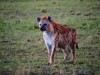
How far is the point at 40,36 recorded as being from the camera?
1518 centimetres

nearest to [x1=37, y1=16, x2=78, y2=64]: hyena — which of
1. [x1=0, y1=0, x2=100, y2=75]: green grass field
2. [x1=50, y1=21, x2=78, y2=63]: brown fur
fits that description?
[x1=50, y1=21, x2=78, y2=63]: brown fur

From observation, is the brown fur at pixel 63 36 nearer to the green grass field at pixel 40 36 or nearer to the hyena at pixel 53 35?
the hyena at pixel 53 35

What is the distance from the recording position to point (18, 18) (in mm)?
19688

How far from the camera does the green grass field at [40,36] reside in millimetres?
10400

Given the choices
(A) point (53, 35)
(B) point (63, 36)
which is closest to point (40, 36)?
(B) point (63, 36)

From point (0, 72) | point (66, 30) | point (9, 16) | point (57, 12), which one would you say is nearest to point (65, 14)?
point (57, 12)

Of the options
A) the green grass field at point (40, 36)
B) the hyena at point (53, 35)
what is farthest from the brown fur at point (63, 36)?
the green grass field at point (40, 36)

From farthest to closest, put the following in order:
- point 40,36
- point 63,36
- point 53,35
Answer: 1. point 40,36
2. point 63,36
3. point 53,35

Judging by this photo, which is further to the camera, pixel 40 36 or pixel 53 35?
pixel 40 36

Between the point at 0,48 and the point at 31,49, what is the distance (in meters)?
0.87

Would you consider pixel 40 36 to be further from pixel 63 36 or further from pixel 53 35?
pixel 53 35

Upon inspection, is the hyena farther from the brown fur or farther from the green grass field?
the green grass field

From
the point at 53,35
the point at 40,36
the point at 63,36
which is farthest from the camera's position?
the point at 40,36

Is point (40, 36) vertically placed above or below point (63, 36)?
below
